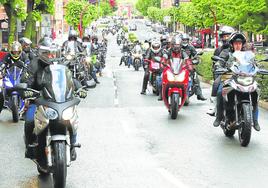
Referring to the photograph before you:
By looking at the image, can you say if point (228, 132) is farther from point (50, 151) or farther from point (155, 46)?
point (155, 46)

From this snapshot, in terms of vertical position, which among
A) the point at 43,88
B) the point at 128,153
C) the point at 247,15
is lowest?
the point at 128,153

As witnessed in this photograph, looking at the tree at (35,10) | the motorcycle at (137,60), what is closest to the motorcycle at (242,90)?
the motorcycle at (137,60)

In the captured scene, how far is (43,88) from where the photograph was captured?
7.55 metres

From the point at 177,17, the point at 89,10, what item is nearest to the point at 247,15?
the point at 89,10

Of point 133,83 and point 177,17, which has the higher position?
point 177,17

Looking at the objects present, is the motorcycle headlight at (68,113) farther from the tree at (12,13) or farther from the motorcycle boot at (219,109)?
the tree at (12,13)

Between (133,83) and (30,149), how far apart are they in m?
19.2

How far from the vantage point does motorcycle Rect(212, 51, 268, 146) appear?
10.3 metres

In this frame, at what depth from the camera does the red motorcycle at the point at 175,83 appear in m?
14.2

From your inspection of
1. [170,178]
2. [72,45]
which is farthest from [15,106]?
[72,45]

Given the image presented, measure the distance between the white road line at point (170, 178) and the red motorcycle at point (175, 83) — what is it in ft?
17.7

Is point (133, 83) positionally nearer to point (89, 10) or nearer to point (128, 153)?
point (128, 153)

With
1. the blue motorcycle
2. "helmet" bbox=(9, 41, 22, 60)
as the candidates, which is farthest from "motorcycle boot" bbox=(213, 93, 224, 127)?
"helmet" bbox=(9, 41, 22, 60)

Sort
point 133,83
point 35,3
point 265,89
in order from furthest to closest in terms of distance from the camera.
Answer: point 35,3 → point 133,83 → point 265,89
